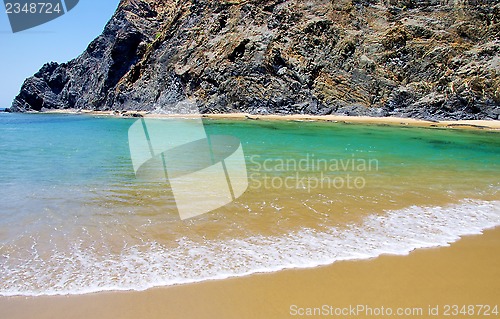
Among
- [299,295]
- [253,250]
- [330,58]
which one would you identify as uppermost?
[299,295]

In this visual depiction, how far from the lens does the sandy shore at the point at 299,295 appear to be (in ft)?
10.3

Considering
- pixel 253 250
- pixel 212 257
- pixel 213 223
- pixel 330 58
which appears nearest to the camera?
pixel 212 257

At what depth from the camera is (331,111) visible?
39156mm

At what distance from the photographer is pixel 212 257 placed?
13.9ft

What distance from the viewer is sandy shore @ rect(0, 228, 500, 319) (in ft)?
10.3

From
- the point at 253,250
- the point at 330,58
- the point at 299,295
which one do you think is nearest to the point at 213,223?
the point at 253,250

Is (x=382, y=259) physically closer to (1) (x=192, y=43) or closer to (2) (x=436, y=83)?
(2) (x=436, y=83)

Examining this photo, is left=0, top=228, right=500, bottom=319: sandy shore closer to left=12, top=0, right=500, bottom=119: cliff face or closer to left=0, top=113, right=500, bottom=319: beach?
left=0, top=113, right=500, bottom=319: beach

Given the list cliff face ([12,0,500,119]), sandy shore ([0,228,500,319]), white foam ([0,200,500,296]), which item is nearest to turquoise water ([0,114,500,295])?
white foam ([0,200,500,296])

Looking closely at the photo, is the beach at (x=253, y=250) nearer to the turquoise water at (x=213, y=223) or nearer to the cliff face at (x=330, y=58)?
the turquoise water at (x=213, y=223)

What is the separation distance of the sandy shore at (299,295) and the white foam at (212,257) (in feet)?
0.56

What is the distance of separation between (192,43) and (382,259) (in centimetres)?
5160

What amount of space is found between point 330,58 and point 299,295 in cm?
4058

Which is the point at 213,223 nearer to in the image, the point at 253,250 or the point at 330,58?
the point at 253,250
